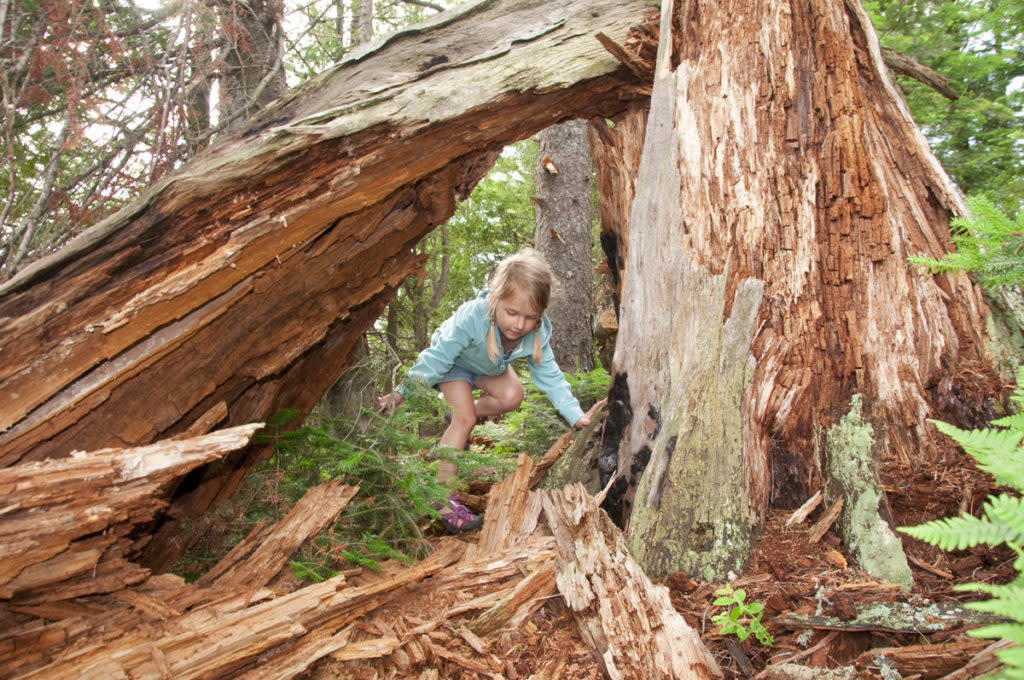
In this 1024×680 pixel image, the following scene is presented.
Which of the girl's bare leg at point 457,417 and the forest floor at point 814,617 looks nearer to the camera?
the forest floor at point 814,617

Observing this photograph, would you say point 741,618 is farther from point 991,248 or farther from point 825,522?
point 991,248

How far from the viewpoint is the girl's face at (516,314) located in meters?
4.73

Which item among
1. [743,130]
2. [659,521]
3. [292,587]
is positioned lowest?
[659,521]

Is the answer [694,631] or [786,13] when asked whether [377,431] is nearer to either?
[694,631]

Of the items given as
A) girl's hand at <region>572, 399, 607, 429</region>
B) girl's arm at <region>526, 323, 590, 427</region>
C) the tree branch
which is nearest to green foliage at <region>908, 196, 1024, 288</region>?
the tree branch

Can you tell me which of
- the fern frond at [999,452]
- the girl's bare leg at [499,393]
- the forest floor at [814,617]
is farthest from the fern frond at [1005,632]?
the girl's bare leg at [499,393]

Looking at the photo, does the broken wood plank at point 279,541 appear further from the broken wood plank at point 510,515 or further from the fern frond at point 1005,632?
the fern frond at point 1005,632

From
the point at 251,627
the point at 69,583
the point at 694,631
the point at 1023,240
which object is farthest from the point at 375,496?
the point at 1023,240

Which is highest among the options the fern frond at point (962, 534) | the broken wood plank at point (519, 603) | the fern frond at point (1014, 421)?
the fern frond at point (962, 534)

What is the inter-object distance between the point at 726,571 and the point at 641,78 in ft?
10.6

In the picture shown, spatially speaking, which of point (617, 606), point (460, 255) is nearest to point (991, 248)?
point (617, 606)

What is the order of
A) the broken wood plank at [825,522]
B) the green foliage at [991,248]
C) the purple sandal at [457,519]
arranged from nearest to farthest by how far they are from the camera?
the green foliage at [991,248] → the broken wood plank at [825,522] → the purple sandal at [457,519]

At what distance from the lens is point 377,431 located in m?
3.95

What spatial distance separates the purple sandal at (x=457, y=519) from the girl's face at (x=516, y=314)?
1.38 m
